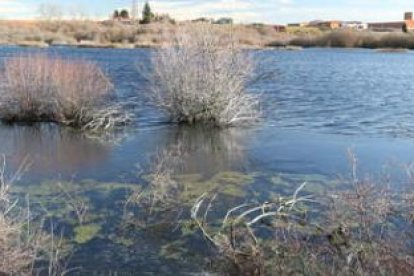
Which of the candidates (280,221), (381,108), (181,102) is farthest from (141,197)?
(381,108)

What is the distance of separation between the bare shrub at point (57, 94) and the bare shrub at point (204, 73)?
2059mm

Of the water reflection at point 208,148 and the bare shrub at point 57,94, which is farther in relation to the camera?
the bare shrub at point 57,94

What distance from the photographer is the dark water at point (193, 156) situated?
9.04m

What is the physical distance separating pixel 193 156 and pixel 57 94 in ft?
22.6

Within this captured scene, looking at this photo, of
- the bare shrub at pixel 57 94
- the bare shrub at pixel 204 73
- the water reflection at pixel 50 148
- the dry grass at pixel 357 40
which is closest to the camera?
→ the water reflection at pixel 50 148

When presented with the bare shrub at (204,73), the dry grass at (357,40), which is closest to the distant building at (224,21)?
the bare shrub at (204,73)

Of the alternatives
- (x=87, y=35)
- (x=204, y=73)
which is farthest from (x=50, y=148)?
(x=87, y=35)

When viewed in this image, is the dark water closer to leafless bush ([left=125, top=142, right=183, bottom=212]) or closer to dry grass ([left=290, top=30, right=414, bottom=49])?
leafless bush ([left=125, top=142, right=183, bottom=212])

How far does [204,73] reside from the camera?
1961 centimetres

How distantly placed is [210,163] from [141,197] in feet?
12.4

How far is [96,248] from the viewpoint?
8.95 metres

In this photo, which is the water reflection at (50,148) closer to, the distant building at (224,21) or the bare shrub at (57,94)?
the bare shrub at (57,94)

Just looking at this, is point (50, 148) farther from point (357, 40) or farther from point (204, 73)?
point (357, 40)

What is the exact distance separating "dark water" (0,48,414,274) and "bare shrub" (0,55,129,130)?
83 cm
